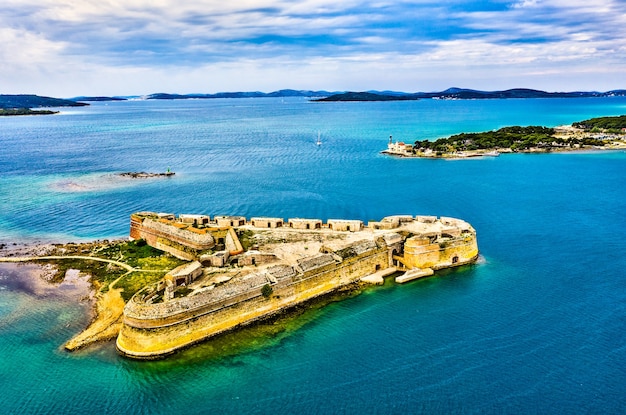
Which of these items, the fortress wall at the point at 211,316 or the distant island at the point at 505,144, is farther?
the distant island at the point at 505,144

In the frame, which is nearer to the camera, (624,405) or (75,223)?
(624,405)

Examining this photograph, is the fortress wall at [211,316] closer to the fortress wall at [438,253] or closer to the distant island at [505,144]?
the fortress wall at [438,253]

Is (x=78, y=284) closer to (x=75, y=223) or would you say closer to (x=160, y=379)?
(x=160, y=379)

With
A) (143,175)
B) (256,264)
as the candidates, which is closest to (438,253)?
(256,264)

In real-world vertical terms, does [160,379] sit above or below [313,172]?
below

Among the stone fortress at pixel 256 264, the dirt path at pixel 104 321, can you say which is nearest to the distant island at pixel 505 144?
the stone fortress at pixel 256 264

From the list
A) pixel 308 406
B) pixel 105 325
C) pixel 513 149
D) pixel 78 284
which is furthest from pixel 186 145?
pixel 308 406

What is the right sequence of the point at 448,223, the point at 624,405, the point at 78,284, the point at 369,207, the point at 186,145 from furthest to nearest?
the point at 186,145
the point at 369,207
the point at 448,223
the point at 78,284
the point at 624,405

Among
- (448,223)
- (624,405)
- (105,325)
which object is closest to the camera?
(624,405)
